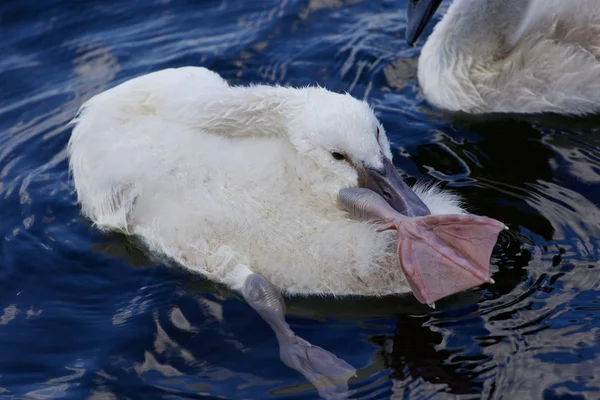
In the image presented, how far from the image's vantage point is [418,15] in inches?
266

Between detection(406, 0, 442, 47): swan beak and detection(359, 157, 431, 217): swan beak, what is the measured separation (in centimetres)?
203

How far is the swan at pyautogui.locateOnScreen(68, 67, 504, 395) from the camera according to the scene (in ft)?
15.2

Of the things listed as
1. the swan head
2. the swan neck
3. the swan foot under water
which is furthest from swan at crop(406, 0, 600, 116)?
the swan foot under water

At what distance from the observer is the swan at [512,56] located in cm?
673

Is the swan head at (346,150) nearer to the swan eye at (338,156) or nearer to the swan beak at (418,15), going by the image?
the swan eye at (338,156)

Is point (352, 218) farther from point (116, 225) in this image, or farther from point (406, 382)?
point (116, 225)

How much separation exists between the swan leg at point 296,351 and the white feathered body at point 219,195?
11 cm

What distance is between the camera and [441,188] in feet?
20.0

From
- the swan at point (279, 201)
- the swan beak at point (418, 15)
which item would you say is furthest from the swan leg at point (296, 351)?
the swan beak at point (418, 15)

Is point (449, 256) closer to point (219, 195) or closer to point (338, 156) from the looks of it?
point (338, 156)

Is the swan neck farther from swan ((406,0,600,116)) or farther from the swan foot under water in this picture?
the swan foot under water

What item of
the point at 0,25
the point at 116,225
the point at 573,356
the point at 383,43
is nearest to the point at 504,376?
the point at 573,356

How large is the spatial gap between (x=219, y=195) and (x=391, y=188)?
88 cm

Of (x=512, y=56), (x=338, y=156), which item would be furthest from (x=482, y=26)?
(x=338, y=156)
